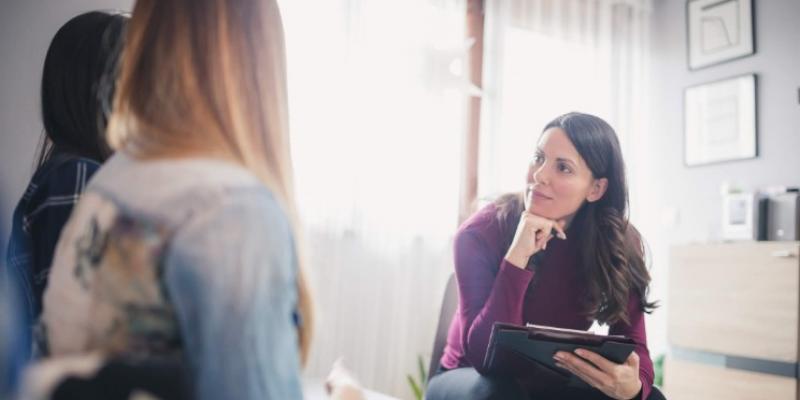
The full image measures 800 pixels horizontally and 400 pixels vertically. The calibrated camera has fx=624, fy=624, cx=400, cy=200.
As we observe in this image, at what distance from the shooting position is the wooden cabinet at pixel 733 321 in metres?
2.56

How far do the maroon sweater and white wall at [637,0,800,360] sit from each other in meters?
1.75

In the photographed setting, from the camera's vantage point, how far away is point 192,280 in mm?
504

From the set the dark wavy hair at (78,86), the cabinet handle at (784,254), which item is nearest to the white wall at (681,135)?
the cabinet handle at (784,254)

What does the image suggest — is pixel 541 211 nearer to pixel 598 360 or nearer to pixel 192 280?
pixel 598 360

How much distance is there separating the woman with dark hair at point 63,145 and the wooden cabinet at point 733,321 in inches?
103

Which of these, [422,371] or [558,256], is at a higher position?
[558,256]

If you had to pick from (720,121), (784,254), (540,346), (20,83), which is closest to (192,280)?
(540,346)

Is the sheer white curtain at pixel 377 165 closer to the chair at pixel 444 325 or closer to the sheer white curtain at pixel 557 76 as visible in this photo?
the sheer white curtain at pixel 557 76

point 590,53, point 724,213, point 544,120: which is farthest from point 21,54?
point 724,213

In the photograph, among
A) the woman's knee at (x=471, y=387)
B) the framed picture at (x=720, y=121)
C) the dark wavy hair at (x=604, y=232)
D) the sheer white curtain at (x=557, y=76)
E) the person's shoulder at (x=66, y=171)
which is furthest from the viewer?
the framed picture at (x=720, y=121)

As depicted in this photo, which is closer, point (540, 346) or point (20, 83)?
Answer: point (540, 346)

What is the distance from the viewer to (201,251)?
1.66 ft

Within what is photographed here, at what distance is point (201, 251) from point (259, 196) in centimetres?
7

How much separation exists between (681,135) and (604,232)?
2309mm
